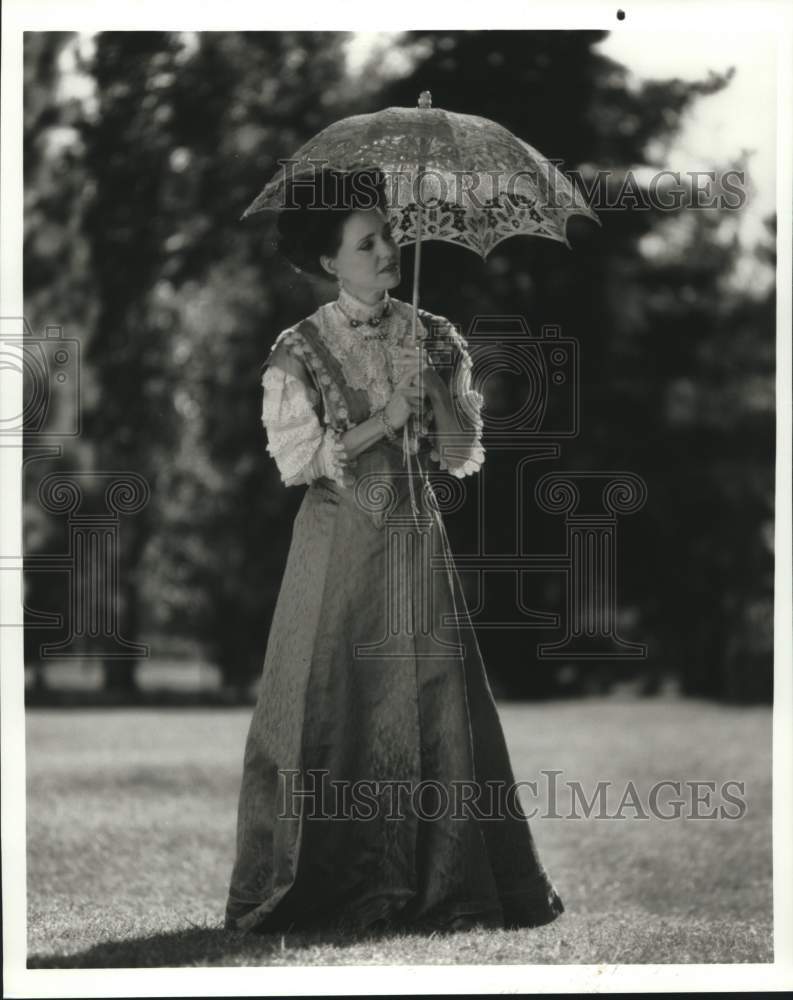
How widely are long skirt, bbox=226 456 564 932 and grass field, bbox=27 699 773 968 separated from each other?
15 cm

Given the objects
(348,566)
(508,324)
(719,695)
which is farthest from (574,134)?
(719,695)

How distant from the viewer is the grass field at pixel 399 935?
559cm

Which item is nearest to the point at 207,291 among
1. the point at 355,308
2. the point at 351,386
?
the point at 355,308

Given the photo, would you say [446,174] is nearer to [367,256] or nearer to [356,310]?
[367,256]

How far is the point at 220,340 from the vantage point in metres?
19.2

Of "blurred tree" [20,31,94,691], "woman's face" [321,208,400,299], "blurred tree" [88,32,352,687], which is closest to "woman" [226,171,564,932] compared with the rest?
"woman's face" [321,208,400,299]

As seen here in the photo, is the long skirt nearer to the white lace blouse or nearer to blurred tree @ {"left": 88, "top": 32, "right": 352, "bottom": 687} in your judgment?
the white lace blouse

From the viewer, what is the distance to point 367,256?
5.70 metres

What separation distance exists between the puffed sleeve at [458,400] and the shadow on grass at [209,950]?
5.34 feet

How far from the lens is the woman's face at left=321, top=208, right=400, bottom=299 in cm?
571

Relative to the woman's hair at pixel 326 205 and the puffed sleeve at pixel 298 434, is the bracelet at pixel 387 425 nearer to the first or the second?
the puffed sleeve at pixel 298 434

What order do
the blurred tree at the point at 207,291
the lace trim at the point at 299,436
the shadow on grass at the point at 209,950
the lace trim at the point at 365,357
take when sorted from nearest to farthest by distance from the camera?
the shadow on grass at the point at 209,950 < the lace trim at the point at 299,436 < the lace trim at the point at 365,357 < the blurred tree at the point at 207,291

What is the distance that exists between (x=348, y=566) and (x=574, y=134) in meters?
8.31

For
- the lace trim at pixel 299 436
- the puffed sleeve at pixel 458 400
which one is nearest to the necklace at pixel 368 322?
the puffed sleeve at pixel 458 400
